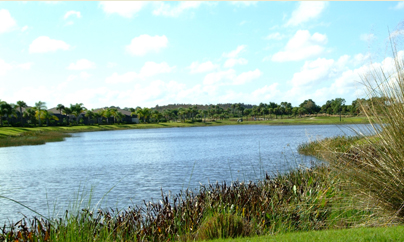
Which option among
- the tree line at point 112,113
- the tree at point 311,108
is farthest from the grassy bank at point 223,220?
the tree at point 311,108

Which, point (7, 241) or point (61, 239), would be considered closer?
point (61, 239)

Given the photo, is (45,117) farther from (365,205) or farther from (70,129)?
(365,205)

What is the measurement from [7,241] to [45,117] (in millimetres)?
95731

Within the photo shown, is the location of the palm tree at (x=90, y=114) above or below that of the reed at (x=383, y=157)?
above

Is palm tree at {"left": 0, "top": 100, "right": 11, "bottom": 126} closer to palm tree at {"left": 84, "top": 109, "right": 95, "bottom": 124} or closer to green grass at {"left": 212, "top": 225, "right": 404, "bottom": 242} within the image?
palm tree at {"left": 84, "top": 109, "right": 95, "bottom": 124}

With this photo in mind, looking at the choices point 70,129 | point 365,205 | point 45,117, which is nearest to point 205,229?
point 365,205

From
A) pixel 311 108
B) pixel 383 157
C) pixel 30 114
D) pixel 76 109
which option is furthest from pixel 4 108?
pixel 311 108

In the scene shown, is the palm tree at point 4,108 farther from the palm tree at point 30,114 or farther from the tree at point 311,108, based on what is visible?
the tree at point 311,108

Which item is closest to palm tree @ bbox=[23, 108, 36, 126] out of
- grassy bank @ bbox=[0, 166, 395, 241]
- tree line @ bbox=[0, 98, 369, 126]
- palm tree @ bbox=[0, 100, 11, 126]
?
tree line @ bbox=[0, 98, 369, 126]

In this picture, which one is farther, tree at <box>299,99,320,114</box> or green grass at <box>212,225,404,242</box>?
tree at <box>299,99,320,114</box>

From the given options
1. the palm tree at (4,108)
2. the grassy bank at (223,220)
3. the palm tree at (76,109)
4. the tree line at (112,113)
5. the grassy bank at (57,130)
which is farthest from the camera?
the palm tree at (76,109)

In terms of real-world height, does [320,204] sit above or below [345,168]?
below

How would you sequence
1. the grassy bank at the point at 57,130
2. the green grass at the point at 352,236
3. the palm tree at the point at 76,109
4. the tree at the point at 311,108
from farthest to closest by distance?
the tree at the point at 311,108
the palm tree at the point at 76,109
the grassy bank at the point at 57,130
the green grass at the point at 352,236

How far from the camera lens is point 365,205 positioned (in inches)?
265
